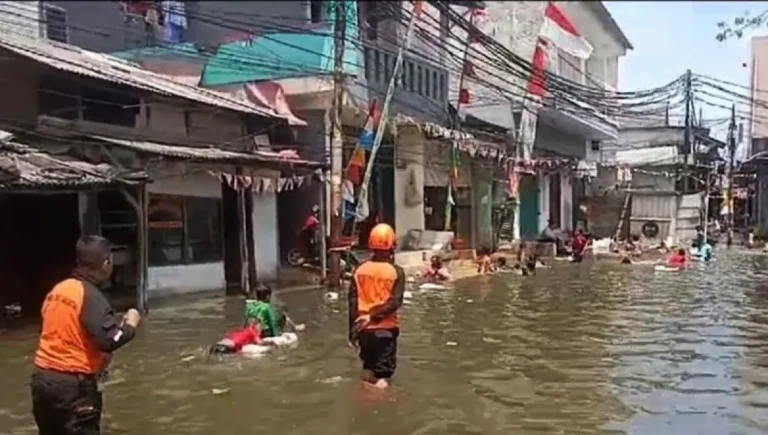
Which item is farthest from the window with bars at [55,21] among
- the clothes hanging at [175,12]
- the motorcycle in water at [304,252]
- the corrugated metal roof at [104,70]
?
the motorcycle in water at [304,252]

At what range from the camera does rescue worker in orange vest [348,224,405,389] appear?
8883mm

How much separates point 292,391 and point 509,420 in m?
2.43

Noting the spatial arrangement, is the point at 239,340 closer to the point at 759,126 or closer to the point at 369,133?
the point at 369,133

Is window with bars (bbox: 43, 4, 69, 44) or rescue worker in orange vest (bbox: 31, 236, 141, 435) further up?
window with bars (bbox: 43, 4, 69, 44)

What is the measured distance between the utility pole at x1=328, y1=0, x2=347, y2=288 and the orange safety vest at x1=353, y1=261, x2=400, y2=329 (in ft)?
35.6

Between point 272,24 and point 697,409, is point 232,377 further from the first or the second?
point 272,24

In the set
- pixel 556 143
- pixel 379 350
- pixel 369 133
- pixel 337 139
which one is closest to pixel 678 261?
pixel 369 133

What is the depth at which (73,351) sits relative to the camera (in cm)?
565

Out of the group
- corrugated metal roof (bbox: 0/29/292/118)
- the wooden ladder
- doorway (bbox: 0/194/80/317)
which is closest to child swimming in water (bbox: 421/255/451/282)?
corrugated metal roof (bbox: 0/29/292/118)

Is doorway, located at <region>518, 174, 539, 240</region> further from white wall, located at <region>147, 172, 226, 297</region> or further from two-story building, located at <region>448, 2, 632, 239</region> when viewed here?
white wall, located at <region>147, 172, 226, 297</region>

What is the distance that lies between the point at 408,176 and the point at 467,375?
19.8 m

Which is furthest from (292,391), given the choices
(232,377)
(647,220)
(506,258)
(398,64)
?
(647,220)

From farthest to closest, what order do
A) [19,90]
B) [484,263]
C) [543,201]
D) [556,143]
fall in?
[556,143], [543,201], [484,263], [19,90]

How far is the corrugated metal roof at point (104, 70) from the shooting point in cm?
1569
